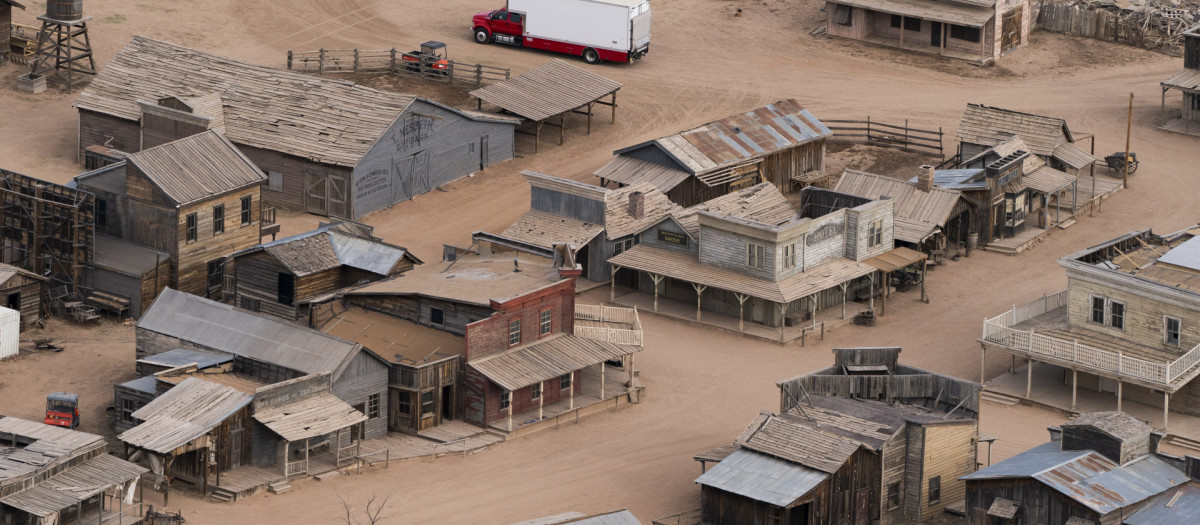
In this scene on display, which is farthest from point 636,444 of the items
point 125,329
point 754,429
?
point 125,329

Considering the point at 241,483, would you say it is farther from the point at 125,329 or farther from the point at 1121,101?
the point at 1121,101

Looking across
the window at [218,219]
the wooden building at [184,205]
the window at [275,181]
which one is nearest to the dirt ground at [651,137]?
the window at [275,181]

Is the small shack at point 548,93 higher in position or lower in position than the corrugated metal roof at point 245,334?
higher

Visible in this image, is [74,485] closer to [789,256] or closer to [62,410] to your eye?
[62,410]

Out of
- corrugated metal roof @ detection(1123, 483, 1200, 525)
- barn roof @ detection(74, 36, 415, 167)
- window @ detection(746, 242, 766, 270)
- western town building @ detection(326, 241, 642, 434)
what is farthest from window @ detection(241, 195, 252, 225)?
corrugated metal roof @ detection(1123, 483, 1200, 525)

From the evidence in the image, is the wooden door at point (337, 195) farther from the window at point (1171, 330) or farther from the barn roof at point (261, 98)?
the window at point (1171, 330)

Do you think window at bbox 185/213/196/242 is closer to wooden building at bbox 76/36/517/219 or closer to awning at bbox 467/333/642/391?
wooden building at bbox 76/36/517/219
